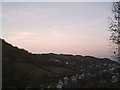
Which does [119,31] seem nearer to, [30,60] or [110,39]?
[110,39]

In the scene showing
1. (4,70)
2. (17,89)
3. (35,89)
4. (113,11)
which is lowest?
(4,70)

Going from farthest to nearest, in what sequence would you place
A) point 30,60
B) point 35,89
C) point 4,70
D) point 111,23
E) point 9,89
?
point 30,60, point 4,70, point 9,89, point 35,89, point 111,23

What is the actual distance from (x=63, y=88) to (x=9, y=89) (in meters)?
9.44

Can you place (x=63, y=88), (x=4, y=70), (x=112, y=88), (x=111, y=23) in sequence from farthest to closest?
(x=4, y=70) → (x=63, y=88) → (x=111, y=23) → (x=112, y=88)

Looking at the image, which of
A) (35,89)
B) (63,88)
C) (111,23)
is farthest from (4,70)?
(111,23)

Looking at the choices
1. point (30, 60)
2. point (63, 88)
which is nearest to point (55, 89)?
point (63, 88)

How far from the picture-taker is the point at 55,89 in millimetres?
26781

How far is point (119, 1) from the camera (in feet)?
72.6

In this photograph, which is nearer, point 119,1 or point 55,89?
point 119,1

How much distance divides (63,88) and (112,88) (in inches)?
254

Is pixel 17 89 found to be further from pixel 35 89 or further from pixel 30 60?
pixel 30 60

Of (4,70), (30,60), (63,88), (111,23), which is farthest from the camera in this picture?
(30,60)

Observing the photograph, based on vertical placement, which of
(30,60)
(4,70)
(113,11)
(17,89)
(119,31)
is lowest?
(30,60)

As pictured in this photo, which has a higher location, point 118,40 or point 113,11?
point 113,11
